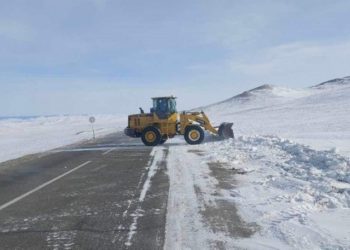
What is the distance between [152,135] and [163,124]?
0.90 meters

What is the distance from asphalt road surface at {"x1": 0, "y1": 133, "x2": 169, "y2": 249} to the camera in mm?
6340

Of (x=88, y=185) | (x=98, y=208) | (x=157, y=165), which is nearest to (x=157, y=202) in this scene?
(x=98, y=208)

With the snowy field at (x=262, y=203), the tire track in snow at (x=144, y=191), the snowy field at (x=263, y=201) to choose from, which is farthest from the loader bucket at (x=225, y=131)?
the snowy field at (x=262, y=203)

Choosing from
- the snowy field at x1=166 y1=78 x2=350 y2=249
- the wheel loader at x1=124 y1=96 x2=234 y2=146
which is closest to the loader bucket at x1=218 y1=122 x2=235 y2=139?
the wheel loader at x1=124 y1=96 x2=234 y2=146

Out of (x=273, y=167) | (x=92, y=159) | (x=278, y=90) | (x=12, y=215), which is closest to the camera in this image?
(x=12, y=215)

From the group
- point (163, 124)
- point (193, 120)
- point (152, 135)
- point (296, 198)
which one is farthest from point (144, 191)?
point (193, 120)

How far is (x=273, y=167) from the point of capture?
13.3 m

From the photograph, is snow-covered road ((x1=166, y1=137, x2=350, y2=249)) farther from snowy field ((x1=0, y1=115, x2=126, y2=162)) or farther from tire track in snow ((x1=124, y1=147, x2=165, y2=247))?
snowy field ((x1=0, y1=115, x2=126, y2=162))

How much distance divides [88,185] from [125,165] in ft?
14.0

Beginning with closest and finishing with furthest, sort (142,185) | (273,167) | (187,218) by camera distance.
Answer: (187,218), (142,185), (273,167)

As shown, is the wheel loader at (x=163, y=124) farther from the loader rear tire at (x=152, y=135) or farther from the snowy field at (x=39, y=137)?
the snowy field at (x=39, y=137)

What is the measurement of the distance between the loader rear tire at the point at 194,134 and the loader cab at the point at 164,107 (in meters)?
1.31

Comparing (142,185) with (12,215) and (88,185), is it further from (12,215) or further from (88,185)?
(12,215)

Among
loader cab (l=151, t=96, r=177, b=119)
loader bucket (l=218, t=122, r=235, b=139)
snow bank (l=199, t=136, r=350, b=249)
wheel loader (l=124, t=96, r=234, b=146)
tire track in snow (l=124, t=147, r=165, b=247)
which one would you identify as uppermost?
loader cab (l=151, t=96, r=177, b=119)
